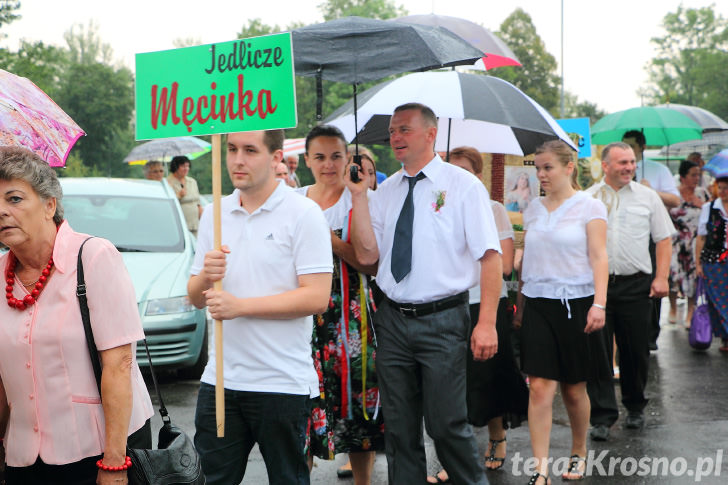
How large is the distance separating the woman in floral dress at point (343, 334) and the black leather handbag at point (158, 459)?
1615mm

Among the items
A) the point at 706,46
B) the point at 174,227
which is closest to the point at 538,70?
the point at 706,46

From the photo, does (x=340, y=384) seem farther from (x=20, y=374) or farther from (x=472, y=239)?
(x=20, y=374)

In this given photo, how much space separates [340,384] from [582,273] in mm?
1710

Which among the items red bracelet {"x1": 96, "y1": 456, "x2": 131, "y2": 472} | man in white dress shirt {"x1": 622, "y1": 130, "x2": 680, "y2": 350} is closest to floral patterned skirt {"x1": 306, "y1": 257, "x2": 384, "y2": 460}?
red bracelet {"x1": 96, "y1": 456, "x2": 131, "y2": 472}

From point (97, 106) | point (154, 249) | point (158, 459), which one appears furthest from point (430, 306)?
point (97, 106)

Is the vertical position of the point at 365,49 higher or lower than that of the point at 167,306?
higher

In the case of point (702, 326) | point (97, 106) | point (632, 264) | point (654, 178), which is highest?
point (97, 106)

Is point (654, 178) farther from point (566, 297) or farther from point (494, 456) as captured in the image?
point (494, 456)

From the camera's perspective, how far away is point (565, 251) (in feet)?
17.6

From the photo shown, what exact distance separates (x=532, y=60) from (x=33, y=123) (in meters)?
63.7

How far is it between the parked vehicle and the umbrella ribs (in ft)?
13.7

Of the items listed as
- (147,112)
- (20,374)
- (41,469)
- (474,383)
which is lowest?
(474,383)

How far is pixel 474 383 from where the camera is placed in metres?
5.60

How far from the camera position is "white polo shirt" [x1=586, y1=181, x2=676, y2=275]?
6598mm
